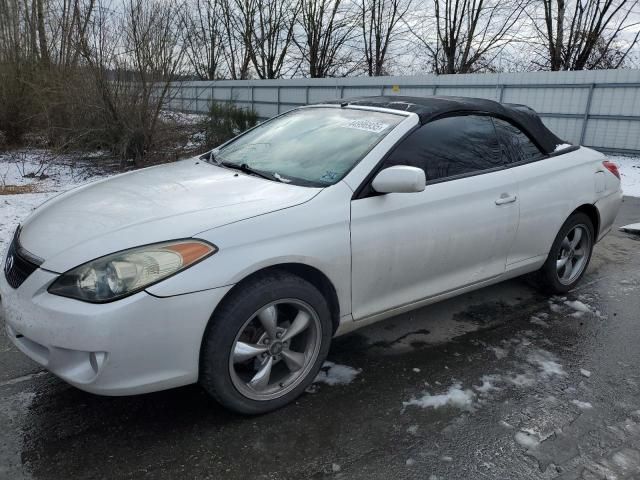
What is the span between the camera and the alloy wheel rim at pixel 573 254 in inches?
169

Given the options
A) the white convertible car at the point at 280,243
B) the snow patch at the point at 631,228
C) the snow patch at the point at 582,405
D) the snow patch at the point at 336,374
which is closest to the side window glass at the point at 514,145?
the white convertible car at the point at 280,243

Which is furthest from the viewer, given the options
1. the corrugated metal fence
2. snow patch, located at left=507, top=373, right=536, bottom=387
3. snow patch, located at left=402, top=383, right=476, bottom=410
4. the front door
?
the corrugated metal fence

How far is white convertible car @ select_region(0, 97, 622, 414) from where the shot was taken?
224 cm

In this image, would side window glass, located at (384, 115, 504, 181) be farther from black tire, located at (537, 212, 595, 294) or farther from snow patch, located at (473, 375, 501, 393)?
snow patch, located at (473, 375, 501, 393)

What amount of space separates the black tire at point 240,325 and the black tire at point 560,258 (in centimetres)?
230

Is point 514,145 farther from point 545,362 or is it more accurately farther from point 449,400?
point 449,400

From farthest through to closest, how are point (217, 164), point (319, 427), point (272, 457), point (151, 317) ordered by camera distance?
point (217, 164), point (319, 427), point (272, 457), point (151, 317)

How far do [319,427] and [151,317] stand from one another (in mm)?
1005

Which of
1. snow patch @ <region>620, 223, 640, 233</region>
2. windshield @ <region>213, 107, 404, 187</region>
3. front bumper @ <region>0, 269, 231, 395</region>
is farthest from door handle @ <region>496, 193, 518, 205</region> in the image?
snow patch @ <region>620, 223, 640, 233</region>

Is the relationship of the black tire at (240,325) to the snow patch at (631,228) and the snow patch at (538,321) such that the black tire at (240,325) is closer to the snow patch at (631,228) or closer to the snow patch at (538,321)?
the snow patch at (538,321)

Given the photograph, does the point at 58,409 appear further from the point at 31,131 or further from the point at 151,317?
the point at 31,131

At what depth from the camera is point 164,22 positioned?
28.9 feet

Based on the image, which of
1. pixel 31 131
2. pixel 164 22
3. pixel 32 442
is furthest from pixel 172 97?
pixel 32 442

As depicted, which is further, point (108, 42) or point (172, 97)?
point (172, 97)
